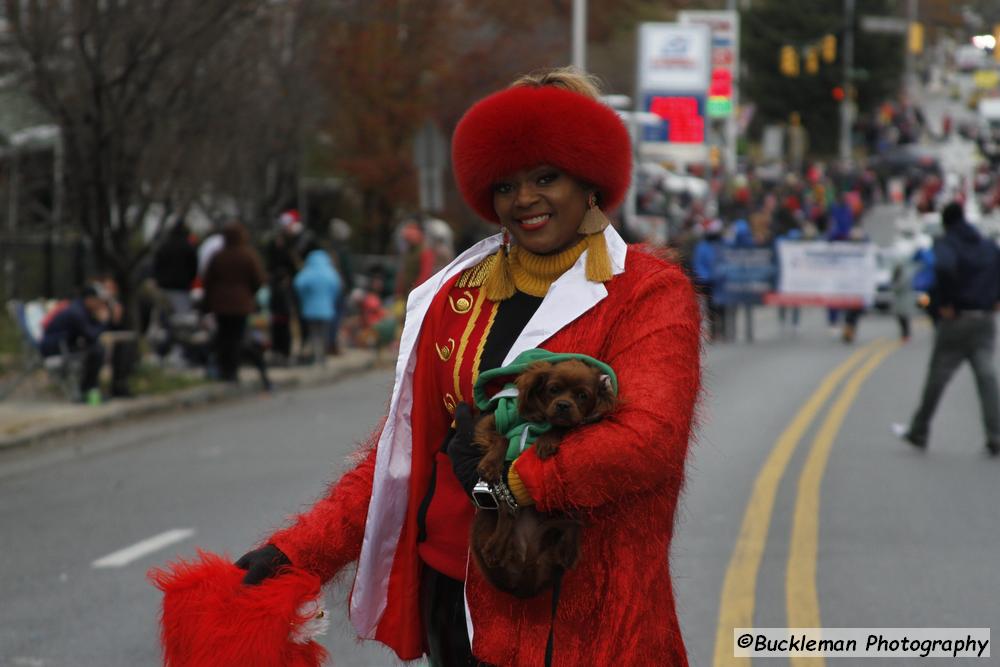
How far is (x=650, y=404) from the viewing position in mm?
3100

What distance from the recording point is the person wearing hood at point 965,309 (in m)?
12.3

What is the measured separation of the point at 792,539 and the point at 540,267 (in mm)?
6011

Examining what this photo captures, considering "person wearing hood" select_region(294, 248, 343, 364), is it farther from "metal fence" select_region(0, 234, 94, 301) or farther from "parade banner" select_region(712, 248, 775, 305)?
"parade banner" select_region(712, 248, 775, 305)

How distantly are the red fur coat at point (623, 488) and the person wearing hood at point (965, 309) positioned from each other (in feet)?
30.9

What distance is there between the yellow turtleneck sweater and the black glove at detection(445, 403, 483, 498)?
0.32 m

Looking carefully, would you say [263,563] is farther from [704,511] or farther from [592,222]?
[704,511]

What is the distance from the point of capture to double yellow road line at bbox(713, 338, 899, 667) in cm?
719

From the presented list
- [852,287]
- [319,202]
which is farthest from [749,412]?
[319,202]

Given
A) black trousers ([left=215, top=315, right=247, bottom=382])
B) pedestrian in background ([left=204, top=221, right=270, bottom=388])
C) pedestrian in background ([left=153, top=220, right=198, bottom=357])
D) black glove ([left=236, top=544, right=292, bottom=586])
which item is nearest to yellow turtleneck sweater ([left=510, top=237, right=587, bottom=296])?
black glove ([left=236, top=544, right=292, bottom=586])

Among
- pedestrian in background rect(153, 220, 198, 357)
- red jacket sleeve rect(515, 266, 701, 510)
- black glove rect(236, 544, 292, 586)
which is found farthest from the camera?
pedestrian in background rect(153, 220, 198, 357)

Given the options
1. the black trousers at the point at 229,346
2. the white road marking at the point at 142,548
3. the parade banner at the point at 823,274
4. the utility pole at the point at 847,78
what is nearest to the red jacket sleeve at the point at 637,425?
the white road marking at the point at 142,548

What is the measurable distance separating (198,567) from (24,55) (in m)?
15.4

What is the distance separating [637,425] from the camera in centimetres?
307

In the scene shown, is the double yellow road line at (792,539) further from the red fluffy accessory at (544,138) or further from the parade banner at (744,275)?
the parade banner at (744,275)
